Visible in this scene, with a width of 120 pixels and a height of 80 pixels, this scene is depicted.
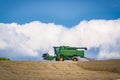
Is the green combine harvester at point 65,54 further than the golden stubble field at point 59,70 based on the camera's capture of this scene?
Yes

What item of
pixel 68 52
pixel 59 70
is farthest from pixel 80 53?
pixel 59 70

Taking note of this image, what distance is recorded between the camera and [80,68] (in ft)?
120

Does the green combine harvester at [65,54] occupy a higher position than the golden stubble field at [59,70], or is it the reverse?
the green combine harvester at [65,54]

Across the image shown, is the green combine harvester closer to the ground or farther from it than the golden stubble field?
farther from it

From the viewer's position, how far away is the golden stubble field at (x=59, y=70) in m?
28.5

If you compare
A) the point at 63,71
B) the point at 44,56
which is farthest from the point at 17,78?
the point at 44,56

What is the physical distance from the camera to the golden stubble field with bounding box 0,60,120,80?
2848 cm

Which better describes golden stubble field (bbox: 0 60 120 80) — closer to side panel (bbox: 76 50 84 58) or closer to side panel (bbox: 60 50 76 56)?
side panel (bbox: 60 50 76 56)

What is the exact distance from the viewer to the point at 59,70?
110 feet

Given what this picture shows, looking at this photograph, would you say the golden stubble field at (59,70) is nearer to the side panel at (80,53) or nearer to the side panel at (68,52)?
the side panel at (68,52)

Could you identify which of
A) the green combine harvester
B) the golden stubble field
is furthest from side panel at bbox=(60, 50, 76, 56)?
the golden stubble field

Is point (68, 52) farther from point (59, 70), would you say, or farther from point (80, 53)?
point (59, 70)

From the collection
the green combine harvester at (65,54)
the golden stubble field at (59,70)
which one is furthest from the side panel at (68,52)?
the golden stubble field at (59,70)

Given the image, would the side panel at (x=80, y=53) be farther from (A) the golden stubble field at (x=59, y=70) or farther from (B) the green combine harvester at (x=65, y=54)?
(A) the golden stubble field at (x=59, y=70)
